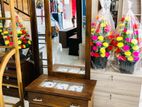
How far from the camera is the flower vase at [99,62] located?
1.91m

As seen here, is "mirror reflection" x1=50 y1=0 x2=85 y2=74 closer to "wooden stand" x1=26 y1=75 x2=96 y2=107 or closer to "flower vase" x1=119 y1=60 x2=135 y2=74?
"wooden stand" x1=26 y1=75 x2=96 y2=107

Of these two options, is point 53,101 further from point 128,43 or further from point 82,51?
point 128,43

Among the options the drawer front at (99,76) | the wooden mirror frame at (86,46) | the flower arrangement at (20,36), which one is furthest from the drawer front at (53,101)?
A: the flower arrangement at (20,36)

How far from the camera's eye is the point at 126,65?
1.83m

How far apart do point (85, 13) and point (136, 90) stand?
1.01 meters

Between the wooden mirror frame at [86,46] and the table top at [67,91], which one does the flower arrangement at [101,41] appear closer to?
the wooden mirror frame at [86,46]

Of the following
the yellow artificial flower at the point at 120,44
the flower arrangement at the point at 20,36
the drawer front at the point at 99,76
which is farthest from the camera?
the flower arrangement at the point at 20,36

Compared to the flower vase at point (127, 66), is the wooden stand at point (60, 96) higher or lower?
lower

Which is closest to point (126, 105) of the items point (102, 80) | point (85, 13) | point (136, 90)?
point (136, 90)

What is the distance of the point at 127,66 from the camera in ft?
6.01

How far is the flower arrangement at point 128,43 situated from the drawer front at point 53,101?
654 millimetres

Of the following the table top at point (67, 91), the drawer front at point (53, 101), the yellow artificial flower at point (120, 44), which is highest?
the yellow artificial flower at point (120, 44)

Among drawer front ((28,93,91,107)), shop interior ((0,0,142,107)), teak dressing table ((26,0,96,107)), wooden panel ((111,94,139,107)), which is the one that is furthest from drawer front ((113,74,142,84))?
drawer front ((28,93,91,107))

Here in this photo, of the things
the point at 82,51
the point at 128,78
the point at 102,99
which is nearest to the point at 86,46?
the point at 82,51
